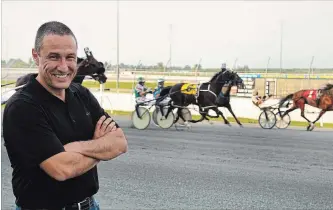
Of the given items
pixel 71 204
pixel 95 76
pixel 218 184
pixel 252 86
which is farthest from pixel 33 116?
pixel 252 86

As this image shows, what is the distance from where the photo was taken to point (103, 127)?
2609 millimetres

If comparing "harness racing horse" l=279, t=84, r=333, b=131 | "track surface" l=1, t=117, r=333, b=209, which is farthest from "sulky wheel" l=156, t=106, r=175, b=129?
"harness racing horse" l=279, t=84, r=333, b=131

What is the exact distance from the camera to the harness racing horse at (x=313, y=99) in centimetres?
1554

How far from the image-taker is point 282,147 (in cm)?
1055

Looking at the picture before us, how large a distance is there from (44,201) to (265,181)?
5.07 m

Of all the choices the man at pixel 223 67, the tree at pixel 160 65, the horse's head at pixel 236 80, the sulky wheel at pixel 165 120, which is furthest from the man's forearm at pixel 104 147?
the tree at pixel 160 65

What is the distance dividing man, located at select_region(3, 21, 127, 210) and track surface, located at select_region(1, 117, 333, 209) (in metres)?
3.21

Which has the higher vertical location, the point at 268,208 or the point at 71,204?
the point at 71,204

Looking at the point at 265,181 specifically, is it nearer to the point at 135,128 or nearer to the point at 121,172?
the point at 121,172

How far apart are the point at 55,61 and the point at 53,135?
37 centimetres

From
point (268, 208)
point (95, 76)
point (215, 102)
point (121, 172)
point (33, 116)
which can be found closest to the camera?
point (33, 116)

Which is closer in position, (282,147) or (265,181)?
(265,181)

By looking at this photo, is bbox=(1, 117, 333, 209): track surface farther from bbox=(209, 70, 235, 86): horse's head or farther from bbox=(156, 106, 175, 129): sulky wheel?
bbox=(209, 70, 235, 86): horse's head

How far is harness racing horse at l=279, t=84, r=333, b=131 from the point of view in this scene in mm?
15539
